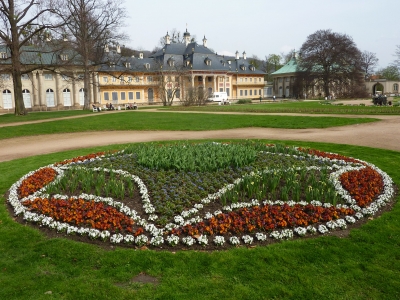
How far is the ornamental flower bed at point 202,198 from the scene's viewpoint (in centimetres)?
554

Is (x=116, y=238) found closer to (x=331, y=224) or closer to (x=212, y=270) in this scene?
(x=212, y=270)

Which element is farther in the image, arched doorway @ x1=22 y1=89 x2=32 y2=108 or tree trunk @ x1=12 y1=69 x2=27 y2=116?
arched doorway @ x1=22 y1=89 x2=32 y2=108

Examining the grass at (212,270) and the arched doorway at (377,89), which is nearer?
the grass at (212,270)

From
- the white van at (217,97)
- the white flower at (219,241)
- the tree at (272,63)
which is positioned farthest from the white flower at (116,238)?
the tree at (272,63)

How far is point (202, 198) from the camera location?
682 centimetres

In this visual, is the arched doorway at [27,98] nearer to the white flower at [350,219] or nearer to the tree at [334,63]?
the tree at [334,63]

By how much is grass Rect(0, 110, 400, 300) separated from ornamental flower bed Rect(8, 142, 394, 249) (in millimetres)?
416

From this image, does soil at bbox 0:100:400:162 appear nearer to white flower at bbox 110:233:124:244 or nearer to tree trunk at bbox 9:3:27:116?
white flower at bbox 110:233:124:244

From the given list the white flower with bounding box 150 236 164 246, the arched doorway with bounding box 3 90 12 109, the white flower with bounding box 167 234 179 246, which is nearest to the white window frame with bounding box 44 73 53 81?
the arched doorway with bounding box 3 90 12 109

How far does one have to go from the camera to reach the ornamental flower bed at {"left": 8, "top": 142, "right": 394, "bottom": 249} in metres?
5.54

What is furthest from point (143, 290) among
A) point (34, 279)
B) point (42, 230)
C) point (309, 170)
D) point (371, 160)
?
point (371, 160)

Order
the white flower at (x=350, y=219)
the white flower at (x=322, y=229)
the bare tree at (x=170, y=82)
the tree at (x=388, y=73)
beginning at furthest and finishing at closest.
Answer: the tree at (x=388, y=73) → the bare tree at (x=170, y=82) → the white flower at (x=350, y=219) → the white flower at (x=322, y=229)

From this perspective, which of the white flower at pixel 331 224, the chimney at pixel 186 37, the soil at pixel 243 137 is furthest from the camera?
the chimney at pixel 186 37

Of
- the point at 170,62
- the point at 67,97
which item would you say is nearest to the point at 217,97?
the point at 170,62
